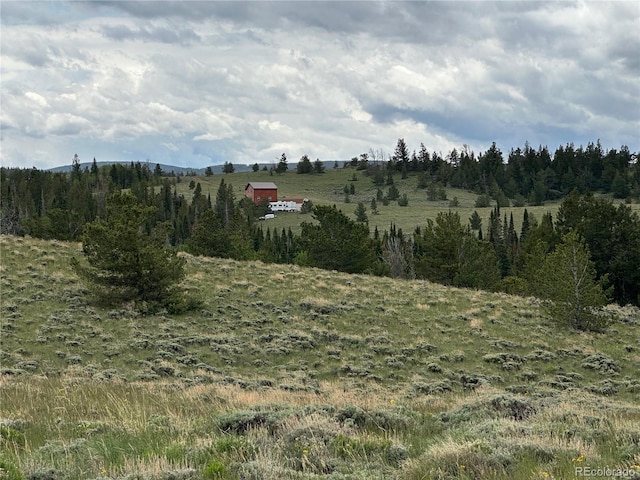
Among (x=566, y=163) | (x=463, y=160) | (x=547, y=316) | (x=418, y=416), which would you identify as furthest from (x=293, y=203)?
(x=418, y=416)

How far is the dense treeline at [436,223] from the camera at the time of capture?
1714 inches

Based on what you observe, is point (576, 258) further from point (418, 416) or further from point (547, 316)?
Result: point (418, 416)

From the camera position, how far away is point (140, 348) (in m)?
19.2

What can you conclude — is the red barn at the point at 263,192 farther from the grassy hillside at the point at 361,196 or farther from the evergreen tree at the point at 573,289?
the evergreen tree at the point at 573,289

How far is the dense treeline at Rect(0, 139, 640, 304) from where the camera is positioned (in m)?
43.5

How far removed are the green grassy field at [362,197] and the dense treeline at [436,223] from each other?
3.53 m

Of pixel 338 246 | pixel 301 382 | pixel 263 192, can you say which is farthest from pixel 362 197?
pixel 301 382

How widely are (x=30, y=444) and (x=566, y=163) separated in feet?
538

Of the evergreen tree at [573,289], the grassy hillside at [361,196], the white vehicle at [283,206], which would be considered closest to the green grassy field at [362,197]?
the grassy hillside at [361,196]

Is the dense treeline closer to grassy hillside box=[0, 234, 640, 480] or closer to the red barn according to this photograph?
grassy hillside box=[0, 234, 640, 480]

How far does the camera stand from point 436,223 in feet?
275

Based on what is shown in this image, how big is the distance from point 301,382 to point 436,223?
230ft

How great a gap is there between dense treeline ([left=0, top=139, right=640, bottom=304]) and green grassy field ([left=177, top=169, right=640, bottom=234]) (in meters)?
3.53

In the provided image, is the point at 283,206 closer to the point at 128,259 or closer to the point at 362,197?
the point at 362,197
